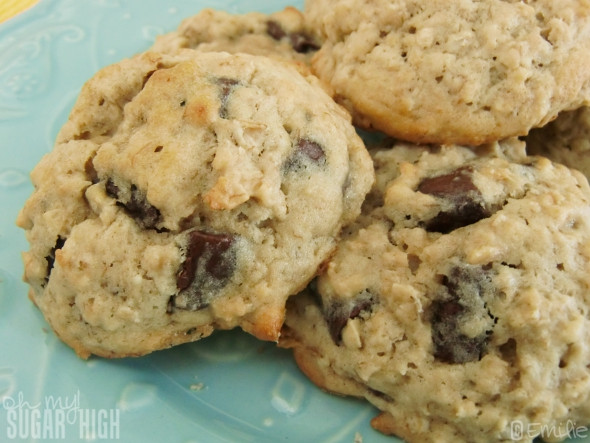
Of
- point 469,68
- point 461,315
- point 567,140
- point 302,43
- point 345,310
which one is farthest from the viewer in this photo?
point 302,43

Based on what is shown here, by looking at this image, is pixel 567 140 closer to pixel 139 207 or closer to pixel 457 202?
pixel 457 202

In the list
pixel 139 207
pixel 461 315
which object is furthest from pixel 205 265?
pixel 461 315

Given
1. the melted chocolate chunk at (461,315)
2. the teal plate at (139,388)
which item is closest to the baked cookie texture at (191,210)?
the teal plate at (139,388)

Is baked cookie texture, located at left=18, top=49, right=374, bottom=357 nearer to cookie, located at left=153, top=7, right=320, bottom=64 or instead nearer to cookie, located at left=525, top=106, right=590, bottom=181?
cookie, located at left=153, top=7, right=320, bottom=64

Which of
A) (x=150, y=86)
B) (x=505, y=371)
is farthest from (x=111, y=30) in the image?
(x=505, y=371)

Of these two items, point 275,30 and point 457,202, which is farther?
point 275,30

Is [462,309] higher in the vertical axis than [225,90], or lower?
lower
